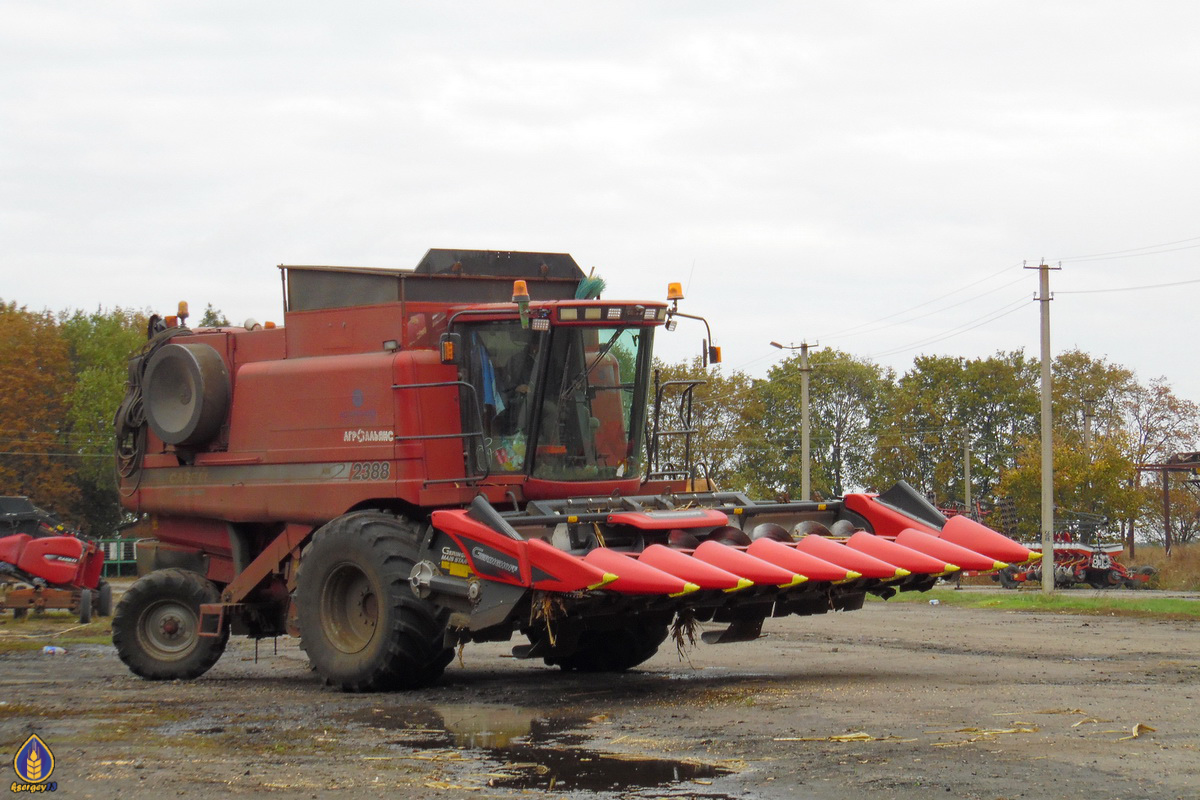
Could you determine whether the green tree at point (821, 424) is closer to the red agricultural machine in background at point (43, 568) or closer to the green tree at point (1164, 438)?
the green tree at point (1164, 438)

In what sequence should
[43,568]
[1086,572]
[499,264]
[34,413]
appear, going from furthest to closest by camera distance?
[34,413] → [1086,572] → [43,568] → [499,264]

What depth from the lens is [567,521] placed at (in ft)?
38.8

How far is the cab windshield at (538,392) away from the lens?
12781mm

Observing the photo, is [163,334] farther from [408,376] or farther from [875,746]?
[875,746]

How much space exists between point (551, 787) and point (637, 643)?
676 cm

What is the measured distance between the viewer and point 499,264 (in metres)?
14.1

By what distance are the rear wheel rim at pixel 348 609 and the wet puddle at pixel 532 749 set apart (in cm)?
149

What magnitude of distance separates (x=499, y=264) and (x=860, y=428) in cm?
6929

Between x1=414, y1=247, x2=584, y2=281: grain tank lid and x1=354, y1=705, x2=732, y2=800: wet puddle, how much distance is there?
4.50 metres

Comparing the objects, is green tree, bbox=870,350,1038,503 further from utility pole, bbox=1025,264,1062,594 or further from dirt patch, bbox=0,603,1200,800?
dirt patch, bbox=0,603,1200,800

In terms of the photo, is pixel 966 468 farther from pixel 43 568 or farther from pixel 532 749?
pixel 532 749

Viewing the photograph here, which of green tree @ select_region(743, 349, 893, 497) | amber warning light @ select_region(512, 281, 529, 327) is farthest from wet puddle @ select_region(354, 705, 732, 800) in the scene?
green tree @ select_region(743, 349, 893, 497)

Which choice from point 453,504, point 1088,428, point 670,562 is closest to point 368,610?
point 453,504

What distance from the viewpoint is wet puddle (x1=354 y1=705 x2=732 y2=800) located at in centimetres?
770
